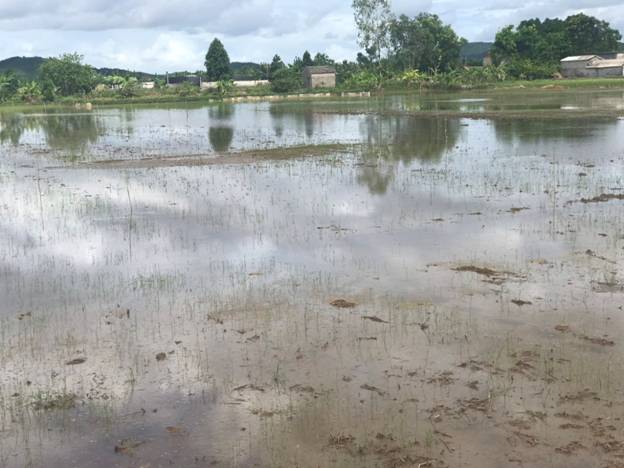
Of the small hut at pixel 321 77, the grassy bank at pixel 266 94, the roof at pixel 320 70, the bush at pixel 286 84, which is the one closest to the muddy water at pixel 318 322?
the grassy bank at pixel 266 94

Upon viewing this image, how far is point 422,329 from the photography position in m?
7.86

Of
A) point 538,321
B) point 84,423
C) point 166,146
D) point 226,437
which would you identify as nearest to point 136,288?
point 84,423

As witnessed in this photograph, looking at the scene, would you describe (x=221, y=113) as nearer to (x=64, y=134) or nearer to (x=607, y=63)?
(x=64, y=134)

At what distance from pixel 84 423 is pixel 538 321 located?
206 inches

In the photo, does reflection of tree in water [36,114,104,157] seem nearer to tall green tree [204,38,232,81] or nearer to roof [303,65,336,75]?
roof [303,65,336,75]

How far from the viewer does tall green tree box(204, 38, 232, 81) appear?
376ft

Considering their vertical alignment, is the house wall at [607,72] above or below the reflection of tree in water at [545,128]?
above

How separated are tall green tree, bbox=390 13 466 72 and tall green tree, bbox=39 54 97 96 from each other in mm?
47513

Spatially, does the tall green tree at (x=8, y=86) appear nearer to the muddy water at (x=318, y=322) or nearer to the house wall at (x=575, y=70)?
the house wall at (x=575, y=70)

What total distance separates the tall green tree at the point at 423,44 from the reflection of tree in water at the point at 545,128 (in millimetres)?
65364

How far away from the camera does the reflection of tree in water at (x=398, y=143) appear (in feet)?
63.3

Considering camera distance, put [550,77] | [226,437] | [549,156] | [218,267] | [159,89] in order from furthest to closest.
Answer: [159,89]
[550,77]
[549,156]
[218,267]
[226,437]

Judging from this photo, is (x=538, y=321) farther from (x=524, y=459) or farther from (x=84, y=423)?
(x=84, y=423)

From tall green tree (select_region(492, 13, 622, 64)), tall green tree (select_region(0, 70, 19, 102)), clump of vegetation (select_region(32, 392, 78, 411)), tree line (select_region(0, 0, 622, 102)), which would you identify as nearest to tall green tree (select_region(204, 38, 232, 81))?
tree line (select_region(0, 0, 622, 102))
